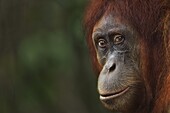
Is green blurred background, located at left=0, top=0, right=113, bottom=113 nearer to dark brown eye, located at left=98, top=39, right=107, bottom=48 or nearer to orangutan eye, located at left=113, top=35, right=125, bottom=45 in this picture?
dark brown eye, located at left=98, top=39, right=107, bottom=48

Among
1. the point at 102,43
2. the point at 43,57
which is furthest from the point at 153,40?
the point at 43,57

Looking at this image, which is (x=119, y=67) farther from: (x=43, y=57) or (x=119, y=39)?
(x=43, y=57)

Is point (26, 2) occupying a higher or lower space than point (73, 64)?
higher

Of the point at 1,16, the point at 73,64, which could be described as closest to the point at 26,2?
the point at 1,16

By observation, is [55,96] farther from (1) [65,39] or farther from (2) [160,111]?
(2) [160,111]

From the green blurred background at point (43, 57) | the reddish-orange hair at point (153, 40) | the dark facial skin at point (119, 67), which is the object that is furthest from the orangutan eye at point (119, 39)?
the green blurred background at point (43, 57)

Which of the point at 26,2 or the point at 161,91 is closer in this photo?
the point at 161,91

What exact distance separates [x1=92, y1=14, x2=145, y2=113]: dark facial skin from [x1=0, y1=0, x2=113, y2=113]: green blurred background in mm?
2472

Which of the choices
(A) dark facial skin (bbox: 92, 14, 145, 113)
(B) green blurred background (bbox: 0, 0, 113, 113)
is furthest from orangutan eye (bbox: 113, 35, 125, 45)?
(B) green blurred background (bbox: 0, 0, 113, 113)

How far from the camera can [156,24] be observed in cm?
632

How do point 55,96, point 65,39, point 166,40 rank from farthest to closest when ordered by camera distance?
point 55,96 < point 65,39 < point 166,40

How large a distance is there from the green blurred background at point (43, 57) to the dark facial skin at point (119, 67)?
2472mm

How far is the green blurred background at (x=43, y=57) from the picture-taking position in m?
9.29

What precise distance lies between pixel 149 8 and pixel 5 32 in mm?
2986
